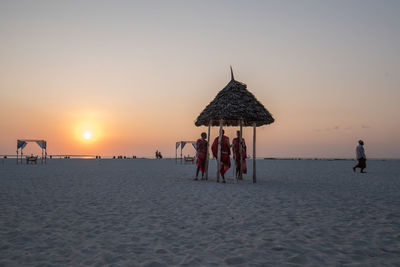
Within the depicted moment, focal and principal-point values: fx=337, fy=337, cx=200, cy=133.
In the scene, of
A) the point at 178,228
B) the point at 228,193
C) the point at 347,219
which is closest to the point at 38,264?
the point at 178,228

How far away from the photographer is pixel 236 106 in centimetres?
1327

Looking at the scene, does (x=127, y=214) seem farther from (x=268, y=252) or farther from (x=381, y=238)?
(x=381, y=238)

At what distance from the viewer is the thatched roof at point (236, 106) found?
1323 cm

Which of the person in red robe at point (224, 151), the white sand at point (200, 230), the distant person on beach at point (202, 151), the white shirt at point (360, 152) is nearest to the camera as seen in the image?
the white sand at point (200, 230)

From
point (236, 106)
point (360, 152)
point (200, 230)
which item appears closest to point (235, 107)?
point (236, 106)

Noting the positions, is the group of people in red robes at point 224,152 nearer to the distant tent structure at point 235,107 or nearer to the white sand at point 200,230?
the distant tent structure at point 235,107

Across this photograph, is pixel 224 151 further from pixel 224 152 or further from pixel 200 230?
pixel 200 230

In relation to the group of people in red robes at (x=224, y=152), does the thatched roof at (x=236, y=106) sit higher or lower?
higher

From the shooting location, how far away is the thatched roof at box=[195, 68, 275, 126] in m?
13.2

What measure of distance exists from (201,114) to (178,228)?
9.41 m

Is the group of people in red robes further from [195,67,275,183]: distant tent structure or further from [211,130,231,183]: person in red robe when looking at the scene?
[195,67,275,183]: distant tent structure

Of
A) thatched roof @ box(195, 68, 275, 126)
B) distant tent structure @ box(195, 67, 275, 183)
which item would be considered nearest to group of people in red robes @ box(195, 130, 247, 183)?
distant tent structure @ box(195, 67, 275, 183)

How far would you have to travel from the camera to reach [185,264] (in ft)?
13.0

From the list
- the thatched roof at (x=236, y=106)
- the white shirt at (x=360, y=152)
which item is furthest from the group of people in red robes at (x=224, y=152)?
the white shirt at (x=360, y=152)
